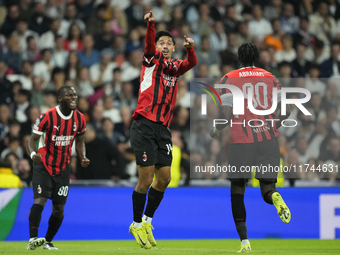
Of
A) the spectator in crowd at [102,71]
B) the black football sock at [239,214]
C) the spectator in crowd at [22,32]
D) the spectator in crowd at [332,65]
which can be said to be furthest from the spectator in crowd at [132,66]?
the black football sock at [239,214]

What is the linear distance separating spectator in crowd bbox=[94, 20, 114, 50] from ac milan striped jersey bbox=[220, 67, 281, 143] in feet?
24.0

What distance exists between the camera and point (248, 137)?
5973mm

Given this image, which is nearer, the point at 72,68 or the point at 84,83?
the point at 84,83

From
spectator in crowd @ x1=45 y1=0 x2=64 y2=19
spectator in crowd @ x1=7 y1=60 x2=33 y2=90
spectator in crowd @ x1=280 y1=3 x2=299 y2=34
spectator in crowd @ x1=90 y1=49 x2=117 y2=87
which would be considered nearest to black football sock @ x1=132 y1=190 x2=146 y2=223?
spectator in crowd @ x1=90 y1=49 x2=117 y2=87

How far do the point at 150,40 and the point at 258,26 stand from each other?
27.2 ft

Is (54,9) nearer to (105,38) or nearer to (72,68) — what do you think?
(105,38)

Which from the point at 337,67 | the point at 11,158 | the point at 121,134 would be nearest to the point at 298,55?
the point at 337,67

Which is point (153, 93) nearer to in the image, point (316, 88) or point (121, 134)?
point (121, 134)

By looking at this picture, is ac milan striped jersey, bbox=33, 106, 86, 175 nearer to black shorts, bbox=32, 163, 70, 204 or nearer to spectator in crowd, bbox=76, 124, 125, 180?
black shorts, bbox=32, 163, 70, 204

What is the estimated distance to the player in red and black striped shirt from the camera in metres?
7.04

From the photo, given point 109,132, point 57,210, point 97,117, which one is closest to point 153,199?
point 57,210

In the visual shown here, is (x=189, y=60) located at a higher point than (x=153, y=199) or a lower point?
higher

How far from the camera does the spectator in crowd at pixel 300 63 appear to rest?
12.7m

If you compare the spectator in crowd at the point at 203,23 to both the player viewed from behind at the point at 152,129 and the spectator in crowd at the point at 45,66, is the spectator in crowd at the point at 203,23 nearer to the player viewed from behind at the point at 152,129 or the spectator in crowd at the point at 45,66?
the spectator in crowd at the point at 45,66
